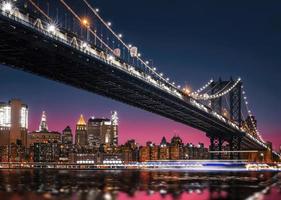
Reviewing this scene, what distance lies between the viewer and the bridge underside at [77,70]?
124 feet

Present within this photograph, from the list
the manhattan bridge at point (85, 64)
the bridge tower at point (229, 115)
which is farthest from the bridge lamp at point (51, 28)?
the bridge tower at point (229, 115)

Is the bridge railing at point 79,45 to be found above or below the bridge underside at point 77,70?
above

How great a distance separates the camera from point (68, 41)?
41.6 metres

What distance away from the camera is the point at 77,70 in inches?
1855

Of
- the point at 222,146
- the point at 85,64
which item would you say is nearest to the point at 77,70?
the point at 85,64

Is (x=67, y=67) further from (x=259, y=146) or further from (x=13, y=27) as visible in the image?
(x=259, y=146)

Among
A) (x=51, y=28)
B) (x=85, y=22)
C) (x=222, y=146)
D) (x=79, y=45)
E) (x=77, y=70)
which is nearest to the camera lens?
(x=51, y=28)

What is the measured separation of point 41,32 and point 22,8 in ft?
6.28

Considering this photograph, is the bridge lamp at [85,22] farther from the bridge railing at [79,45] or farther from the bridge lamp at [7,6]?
the bridge lamp at [7,6]

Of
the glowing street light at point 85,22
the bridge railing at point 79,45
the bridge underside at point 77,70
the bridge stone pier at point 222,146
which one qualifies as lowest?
the bridge stone pier at point 222,146

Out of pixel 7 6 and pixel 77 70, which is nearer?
pixel 7 6

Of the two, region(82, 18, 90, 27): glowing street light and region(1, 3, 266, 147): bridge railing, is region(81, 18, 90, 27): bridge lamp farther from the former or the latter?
region(1, 3, 266, 147): bridge railing

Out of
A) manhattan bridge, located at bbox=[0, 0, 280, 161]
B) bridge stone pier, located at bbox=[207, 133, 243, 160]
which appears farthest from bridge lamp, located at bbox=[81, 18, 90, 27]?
bridge stone pier, located at bbox=[207, 133, 243, 160]

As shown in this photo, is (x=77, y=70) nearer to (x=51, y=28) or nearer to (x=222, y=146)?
(x=51, y=28)
